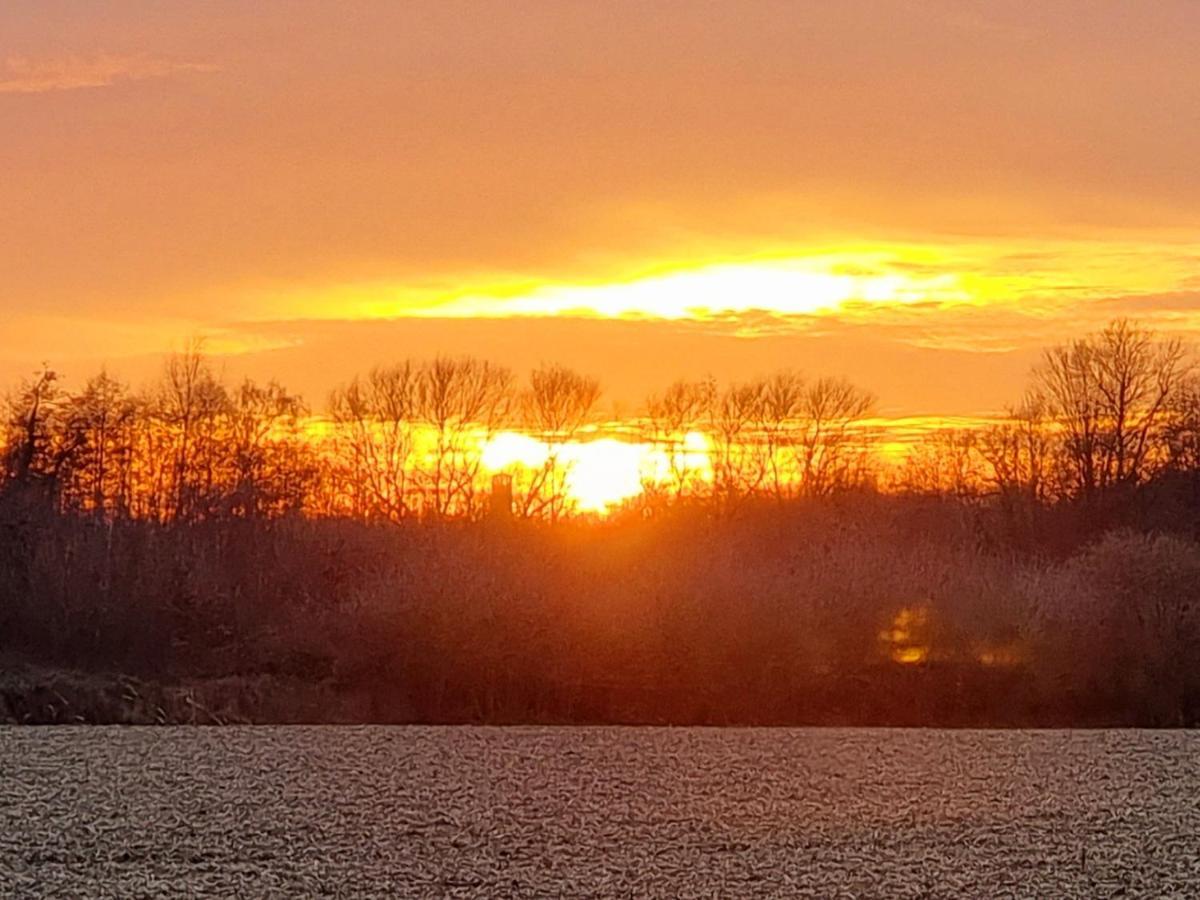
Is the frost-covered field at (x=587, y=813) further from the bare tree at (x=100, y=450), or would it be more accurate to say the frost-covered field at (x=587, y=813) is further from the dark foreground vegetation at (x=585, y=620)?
the bare tree at (x=100, y=450)

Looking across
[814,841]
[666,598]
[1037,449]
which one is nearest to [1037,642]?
[666,598]

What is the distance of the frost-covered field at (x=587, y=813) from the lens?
322 inches

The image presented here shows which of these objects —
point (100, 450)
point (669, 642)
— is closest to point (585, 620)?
point (669, 642)

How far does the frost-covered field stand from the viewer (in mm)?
8180

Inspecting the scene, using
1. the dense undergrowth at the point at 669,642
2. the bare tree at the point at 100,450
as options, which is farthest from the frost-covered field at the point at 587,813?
the bare tree at the point at 100,450

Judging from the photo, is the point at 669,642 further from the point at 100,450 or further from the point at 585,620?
the point at 100,450

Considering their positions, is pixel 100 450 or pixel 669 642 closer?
pixel 669 642

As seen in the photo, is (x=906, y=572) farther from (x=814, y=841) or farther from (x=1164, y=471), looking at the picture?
(x=1164, y=471)

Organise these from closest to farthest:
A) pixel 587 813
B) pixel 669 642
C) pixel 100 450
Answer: pixel 587 813
pixel 669 642
pixel 100 450

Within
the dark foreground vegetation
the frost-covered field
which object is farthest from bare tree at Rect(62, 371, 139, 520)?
the frost-covered field

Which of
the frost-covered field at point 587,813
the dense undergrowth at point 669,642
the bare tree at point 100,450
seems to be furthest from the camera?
the bare tree at point 100,450

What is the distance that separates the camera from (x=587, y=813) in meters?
9.91

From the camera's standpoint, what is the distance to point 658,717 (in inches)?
707

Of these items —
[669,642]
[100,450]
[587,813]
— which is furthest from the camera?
[100,450]
